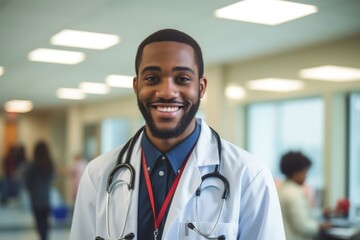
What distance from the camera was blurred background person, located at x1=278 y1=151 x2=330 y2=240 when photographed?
11.3ft

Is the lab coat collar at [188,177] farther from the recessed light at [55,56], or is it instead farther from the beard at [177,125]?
the recessed light at [55,56]

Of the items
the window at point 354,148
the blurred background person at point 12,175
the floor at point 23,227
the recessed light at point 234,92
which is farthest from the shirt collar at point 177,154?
the blurred background person at point 12,175

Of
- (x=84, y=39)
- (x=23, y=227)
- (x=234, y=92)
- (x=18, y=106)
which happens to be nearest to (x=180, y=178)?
(x=84, y=39)

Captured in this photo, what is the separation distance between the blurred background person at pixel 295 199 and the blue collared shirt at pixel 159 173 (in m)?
2.01

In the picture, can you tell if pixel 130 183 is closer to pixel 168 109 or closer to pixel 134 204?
pixel 134 204

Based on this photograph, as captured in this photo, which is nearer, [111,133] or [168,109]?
[168,109]

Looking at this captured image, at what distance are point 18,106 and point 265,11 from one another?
1143cm

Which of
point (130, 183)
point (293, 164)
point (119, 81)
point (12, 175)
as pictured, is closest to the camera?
point (130, 183)

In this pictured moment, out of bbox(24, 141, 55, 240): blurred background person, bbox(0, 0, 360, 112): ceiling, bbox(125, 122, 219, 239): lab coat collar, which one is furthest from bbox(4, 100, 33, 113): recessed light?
bbox(125, 122, 219, 239): lab coat collar

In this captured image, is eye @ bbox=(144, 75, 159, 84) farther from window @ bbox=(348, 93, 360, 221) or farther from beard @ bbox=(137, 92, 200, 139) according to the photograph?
window @ bbox=(348, 93, 360, 221)

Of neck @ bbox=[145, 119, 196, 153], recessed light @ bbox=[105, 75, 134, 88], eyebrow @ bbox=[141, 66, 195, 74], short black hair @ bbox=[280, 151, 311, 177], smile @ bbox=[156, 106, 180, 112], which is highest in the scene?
recessed light @ bbox=[105, 75, 134, 88]

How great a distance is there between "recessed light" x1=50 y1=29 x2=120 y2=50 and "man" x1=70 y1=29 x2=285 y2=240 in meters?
4.47

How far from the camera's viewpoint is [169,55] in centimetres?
146

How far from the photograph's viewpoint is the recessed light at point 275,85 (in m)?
7.01
